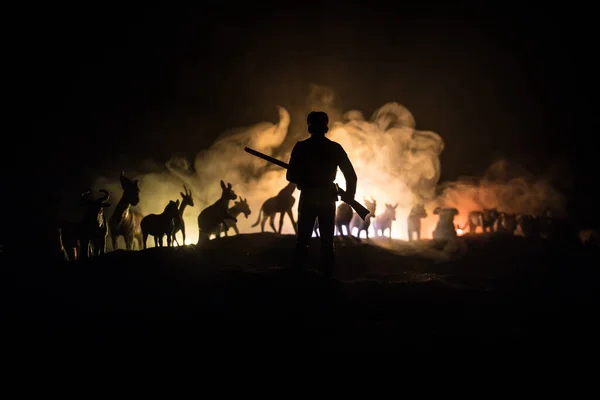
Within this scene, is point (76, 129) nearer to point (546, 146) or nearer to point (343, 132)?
point (343, 132)

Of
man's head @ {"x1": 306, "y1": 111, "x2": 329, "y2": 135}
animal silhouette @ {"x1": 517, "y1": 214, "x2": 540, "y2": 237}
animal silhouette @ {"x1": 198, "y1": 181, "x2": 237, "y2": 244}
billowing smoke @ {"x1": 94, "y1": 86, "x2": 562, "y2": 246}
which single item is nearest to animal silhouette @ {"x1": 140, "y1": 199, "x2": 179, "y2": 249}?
animal silhouette @ {"x1": 198, "y1": 181, "x2": 237, "y2": 244}

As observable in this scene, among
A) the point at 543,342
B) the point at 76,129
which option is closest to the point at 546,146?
the point at 543,342

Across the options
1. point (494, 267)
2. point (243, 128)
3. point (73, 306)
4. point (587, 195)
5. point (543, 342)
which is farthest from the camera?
point (587, 195)

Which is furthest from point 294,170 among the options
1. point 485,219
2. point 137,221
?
point 485,219

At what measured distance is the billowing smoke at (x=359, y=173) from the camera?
2011 cm

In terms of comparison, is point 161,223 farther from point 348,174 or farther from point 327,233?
point 348,174

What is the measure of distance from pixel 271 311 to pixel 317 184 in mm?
1927

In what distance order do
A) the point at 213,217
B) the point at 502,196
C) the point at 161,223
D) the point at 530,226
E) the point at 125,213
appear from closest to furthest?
the point at 161,223, the point at 125,213, the point at 213,217, the point at 530,226, the point at 502,196

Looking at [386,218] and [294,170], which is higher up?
[294,170]

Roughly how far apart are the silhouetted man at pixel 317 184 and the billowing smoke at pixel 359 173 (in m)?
14.5

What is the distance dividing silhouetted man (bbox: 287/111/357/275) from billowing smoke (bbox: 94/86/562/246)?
14520mm

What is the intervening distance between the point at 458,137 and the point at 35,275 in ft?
75.2

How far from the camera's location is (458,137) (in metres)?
23.5

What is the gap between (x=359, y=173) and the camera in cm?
2178
